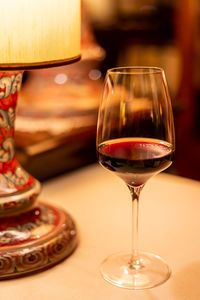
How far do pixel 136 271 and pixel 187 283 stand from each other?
8 cm

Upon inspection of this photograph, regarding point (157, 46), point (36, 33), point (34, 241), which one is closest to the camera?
point (36, 33)

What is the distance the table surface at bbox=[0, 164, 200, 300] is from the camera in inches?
28.2

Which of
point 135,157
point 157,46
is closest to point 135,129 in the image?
point 135,157

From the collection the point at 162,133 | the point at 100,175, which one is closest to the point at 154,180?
the point at 100,175

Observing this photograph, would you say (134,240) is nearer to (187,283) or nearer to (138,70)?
(187,283)

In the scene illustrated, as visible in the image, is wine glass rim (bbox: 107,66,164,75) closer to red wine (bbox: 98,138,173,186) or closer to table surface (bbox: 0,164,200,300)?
red wine (bbox: 98,138,173,186)

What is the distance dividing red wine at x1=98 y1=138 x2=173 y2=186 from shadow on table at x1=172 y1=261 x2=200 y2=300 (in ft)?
0.51

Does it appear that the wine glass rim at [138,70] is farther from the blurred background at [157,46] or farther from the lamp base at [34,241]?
the blurred background at [157,46]

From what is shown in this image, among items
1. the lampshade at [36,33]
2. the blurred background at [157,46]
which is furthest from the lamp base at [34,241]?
the blurred background at [157,46]

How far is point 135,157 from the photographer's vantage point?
0.69 meters

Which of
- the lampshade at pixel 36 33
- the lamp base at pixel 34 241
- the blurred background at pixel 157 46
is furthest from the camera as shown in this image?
the blurred background at pixel 157 46

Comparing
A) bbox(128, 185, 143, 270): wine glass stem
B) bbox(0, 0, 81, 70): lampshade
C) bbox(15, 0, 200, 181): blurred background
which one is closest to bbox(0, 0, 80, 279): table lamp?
bbox(0, 0, 81, 70): lampshade

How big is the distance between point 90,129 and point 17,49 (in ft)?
2.07

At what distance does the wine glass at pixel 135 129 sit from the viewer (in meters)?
0.70
